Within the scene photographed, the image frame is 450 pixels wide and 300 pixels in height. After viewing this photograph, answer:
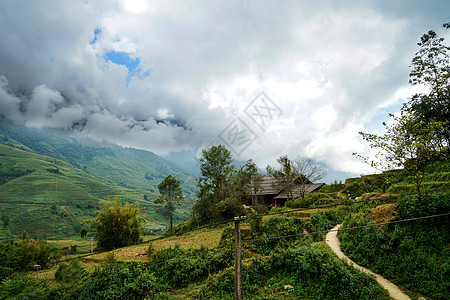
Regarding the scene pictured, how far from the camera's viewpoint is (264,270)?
11641 mm

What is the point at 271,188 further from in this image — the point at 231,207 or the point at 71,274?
the point at 71,274

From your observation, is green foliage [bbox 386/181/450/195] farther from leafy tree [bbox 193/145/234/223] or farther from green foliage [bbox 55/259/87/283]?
green foliage [bbox 55/259/87/283]

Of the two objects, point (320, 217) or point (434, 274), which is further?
point (320, 217)

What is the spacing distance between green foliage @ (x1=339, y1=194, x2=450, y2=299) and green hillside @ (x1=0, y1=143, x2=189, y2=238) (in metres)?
46.8

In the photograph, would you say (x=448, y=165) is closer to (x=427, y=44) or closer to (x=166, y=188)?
(x=427, y=44)

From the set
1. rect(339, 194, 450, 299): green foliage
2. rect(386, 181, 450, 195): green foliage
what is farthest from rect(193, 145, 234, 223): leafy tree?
rect(339, 194, 450, 299): green foliage

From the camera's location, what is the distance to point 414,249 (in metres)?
9.58

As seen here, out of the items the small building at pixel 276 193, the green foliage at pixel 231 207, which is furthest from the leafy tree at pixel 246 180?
the small building at pixel 276 193

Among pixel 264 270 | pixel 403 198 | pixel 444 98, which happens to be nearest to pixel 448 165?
pixel 444 98

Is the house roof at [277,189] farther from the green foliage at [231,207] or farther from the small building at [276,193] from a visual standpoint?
the green foliage at [231,207]

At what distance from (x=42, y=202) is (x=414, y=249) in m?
134

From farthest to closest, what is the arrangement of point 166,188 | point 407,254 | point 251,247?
1. point 166,188
2. point 251,247
3. point 407,254

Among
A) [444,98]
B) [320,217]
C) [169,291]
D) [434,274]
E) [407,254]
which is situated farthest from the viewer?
[444,98]

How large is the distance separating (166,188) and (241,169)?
15.4 m
